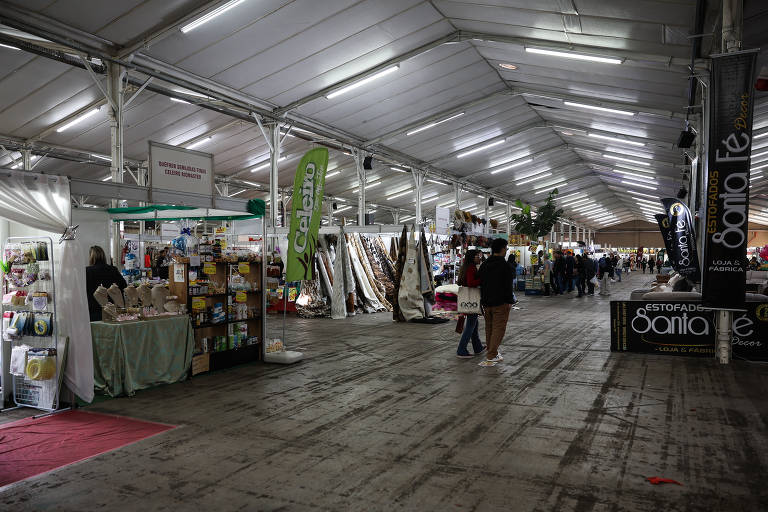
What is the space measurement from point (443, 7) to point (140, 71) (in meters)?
4.91

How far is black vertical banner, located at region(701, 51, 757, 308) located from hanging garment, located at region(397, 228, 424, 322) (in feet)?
18.1

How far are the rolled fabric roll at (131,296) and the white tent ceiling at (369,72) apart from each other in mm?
4075

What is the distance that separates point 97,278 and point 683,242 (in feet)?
27.6

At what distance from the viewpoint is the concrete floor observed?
2.97m

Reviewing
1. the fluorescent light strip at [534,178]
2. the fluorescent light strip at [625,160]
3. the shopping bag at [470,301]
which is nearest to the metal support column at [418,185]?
the fluorescent light strip at [625,160]

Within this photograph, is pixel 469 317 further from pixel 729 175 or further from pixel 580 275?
pixel 580 275

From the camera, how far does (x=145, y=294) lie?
18.4 feet

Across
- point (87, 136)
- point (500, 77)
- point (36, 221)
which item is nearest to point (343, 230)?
point (500, 77)

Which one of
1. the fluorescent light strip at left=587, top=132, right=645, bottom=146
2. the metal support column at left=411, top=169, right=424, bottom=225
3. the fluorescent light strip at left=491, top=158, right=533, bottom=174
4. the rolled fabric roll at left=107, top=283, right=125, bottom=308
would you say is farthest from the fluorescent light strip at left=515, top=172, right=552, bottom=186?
the rolled fabric roll at left=107, top=283, right=125, bottom=308

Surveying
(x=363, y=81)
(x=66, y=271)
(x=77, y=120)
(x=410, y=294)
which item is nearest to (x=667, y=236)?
(x=410, y=294)

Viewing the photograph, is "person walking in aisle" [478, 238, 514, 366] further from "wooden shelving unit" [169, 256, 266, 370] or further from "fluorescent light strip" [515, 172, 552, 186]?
"fluorescent light strip" [515, 172, 552, 186]

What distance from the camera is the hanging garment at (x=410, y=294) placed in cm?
1084

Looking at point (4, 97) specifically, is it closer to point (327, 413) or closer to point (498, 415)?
point (327, 413)

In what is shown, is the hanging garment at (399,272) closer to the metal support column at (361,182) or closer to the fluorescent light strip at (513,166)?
the metal support column at (361,182)
